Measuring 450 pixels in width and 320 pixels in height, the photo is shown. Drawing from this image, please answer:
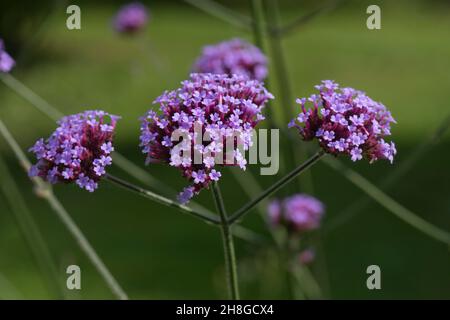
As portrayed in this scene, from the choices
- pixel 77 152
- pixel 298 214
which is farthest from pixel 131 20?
pixel 77 152

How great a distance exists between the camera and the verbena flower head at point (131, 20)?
314 centimetres

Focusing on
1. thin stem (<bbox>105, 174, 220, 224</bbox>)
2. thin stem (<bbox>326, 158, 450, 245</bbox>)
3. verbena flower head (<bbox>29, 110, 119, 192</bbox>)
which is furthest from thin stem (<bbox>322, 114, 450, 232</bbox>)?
verbena flower head (<bbox>29, 110, 119, 192</bbox>)

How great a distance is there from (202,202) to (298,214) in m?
3.43

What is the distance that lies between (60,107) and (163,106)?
17.1 ft

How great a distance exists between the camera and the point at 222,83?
3.99 ft

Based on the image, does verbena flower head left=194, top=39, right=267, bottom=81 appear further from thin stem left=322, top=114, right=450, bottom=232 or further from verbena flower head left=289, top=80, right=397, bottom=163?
verbena flower head left=289, top=80, right=397, bottom=163

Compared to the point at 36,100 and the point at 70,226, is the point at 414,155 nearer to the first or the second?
the point at 70,226

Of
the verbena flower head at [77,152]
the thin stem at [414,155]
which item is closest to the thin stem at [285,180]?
the verbena flower head at [77,152]

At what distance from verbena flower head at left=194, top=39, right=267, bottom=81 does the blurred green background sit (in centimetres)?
25

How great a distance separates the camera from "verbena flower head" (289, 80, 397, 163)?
1150 mm

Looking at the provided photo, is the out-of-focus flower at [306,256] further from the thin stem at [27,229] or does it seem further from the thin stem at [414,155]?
the thin stem at [27,229]
